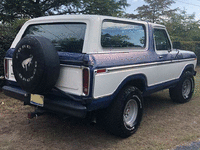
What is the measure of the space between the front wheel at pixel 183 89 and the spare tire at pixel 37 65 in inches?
141

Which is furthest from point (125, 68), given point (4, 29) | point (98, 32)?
point (4, 29)

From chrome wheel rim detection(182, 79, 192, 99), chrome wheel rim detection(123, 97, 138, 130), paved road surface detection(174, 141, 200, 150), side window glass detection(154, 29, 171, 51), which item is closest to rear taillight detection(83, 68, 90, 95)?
chrome wheel rim detection(123, 97, 138, 130)

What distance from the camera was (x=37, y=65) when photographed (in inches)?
110

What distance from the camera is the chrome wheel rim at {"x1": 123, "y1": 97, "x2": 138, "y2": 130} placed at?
3.60 m

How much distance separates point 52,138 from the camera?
3.45 meters

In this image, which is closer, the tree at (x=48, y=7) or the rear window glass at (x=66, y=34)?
the rear window glass at (x=66, y=34)

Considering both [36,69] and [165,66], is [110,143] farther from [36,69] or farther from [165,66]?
[165,66]

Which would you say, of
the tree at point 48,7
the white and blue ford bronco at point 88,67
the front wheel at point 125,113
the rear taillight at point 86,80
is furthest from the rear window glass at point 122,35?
the tree at point 48,7

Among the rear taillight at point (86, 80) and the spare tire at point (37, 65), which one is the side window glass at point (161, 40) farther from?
the spare tire at point (37, 65)

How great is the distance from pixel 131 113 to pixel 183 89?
2.51 meters

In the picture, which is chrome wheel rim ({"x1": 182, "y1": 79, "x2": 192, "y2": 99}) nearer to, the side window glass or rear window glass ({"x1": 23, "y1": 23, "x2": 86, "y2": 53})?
the side window glass

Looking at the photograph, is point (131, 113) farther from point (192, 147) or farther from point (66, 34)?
point (66, 34)

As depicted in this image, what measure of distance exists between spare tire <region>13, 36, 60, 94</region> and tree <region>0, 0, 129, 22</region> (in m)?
7.55

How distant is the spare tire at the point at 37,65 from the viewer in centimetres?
276
